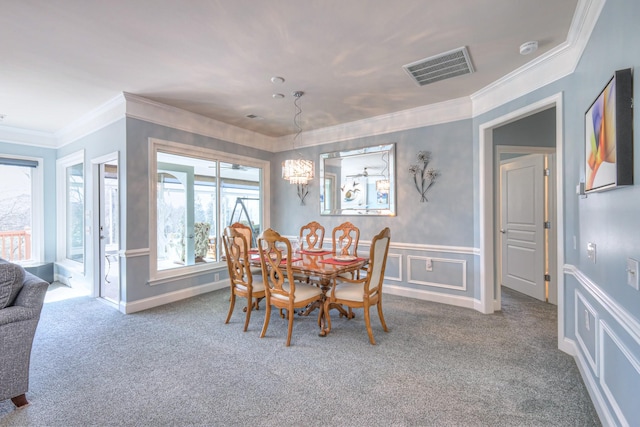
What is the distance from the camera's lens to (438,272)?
4113 mm

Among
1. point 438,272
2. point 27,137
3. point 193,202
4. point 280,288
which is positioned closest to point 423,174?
point 438,272

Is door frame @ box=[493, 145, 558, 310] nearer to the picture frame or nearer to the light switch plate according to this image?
the picture frame

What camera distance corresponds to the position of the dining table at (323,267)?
2809 mm

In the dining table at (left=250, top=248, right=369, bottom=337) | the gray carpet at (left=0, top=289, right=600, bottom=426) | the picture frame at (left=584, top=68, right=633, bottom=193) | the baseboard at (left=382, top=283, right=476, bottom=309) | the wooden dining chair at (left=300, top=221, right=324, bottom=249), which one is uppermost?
the picture frame at (left=584, top=68, right=633, bottom=193)

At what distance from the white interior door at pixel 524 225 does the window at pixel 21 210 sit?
7.88m

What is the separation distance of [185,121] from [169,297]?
97.7 inches

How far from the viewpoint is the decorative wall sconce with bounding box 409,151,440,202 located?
4141 mm

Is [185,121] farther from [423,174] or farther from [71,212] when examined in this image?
[423,174]

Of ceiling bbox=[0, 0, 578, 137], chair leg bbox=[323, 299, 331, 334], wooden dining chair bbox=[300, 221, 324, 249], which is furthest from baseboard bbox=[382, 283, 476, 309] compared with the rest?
ceiling bbox=[0, 0, 578, 137]

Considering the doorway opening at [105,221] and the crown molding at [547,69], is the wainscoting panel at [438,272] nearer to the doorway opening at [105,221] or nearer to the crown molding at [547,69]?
the crown molding at [547,69]

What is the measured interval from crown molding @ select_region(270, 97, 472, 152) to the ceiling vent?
81cm

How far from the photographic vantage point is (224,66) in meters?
2.92

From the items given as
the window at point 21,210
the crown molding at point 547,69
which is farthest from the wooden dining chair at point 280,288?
the window at point 21,210

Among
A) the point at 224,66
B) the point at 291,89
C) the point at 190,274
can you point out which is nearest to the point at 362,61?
the point at 291,89
